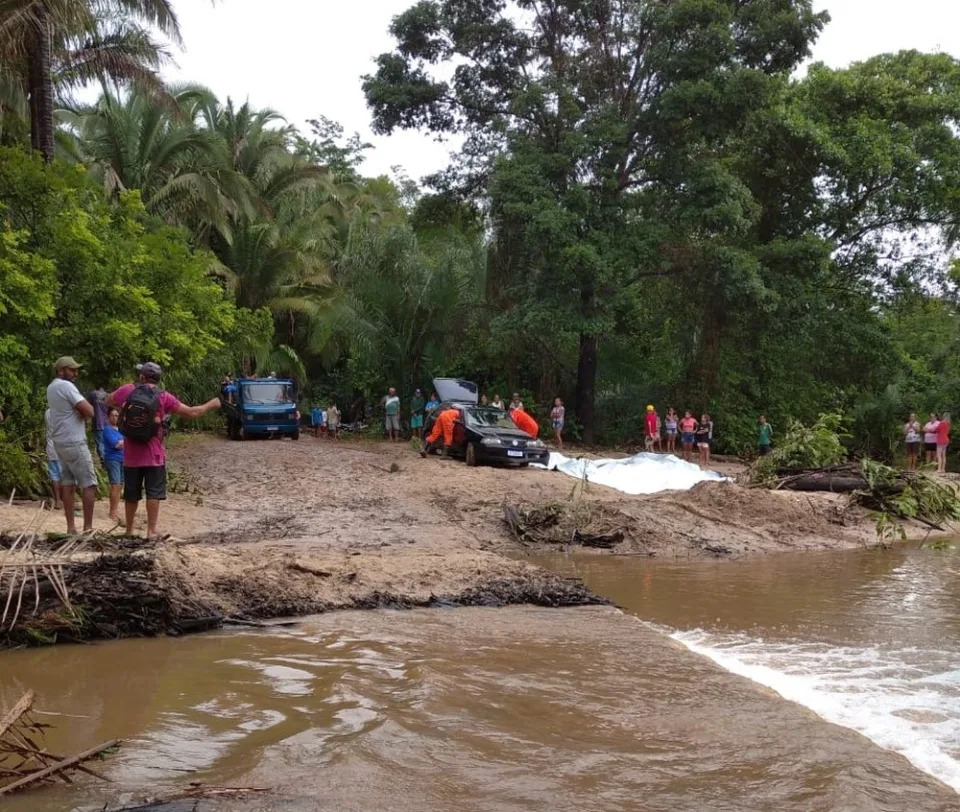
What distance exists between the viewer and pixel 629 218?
27094 mm

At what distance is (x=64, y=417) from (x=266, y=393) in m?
19.0

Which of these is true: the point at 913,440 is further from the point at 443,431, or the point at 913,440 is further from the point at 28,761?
the point at 28,761

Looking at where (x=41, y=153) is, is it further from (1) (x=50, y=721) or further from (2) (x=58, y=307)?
(1) (x=50, y=721)

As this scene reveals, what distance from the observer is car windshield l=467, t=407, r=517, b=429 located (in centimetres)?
1958

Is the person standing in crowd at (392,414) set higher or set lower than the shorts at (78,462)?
higher

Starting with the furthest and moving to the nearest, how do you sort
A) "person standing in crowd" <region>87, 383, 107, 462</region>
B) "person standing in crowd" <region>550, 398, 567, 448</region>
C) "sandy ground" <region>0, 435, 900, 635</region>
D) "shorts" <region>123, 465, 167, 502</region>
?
1. "person standing in crowd" <region>550, 398, 567, 448</region>
2. "person standing in crowd" <region>87, 383, 107, 462</region>
3. "shorts" <region>123, 465, 167, 502</region>
4. "sandy ground" <region>0, 435, 900, 635</region>

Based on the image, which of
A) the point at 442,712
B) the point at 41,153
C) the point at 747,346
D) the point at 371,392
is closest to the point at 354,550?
the point at 442,712

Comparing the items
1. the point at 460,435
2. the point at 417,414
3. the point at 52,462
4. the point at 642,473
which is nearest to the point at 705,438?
the point at 642,473

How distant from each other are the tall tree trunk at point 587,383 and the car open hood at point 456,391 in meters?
4.46

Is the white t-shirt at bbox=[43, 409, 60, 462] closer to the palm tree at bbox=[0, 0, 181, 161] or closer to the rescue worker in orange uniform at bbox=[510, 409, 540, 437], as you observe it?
the palm tree at bbox=[0, 0, 181, 161]

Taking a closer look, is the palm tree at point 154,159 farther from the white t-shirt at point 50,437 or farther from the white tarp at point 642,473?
the white t-shirt at point 50,437

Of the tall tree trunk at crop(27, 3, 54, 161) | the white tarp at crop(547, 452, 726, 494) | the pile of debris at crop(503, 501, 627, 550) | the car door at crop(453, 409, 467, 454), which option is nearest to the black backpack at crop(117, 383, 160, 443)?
the pile of debris at crop(503, 501, 627, 550)

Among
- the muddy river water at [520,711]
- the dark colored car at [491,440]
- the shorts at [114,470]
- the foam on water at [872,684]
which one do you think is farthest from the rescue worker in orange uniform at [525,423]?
the foam on water at [872,684]

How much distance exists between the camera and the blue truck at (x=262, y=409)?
1050 inches
